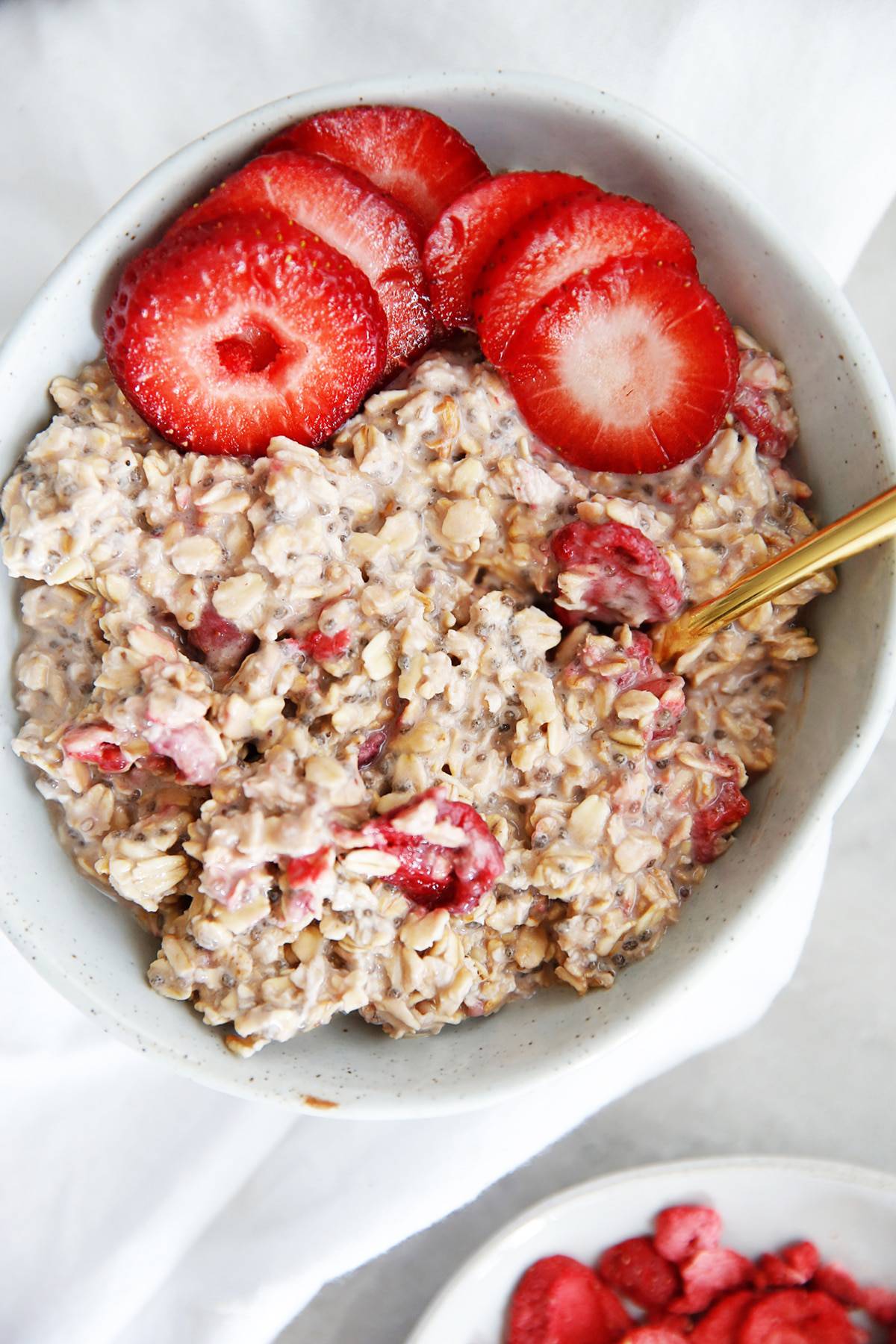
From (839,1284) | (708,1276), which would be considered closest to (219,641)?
(708,1276)

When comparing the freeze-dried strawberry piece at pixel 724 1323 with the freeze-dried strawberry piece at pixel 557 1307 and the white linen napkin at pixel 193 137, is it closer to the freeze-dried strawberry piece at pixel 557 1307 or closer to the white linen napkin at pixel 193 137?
the freeze-dried strawberry piece at pixel 557 1307

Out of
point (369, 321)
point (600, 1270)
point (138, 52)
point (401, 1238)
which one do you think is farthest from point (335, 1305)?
point (138, 52)

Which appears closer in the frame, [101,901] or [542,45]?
[101,901]

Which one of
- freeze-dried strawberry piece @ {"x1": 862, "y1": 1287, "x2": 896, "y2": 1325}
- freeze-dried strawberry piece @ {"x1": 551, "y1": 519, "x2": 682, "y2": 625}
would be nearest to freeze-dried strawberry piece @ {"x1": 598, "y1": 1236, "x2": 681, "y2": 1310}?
freeze-dried strawberry piece @ {"x1": 862, "y1": 1287, "x2": 896, "y2": 1325}

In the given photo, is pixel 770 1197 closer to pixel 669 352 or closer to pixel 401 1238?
pixel 401 1238

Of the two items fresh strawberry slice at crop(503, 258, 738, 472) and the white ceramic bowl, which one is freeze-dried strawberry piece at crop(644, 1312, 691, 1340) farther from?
fresh strawberry slice at crop(503, 258, 738, 472)

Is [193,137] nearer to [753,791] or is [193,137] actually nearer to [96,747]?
[96,747]

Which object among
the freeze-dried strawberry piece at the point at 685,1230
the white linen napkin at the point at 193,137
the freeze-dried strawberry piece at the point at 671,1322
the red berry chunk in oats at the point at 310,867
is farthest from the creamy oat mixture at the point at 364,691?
the freeze-dried strawberry piece at the point at 671,1322
